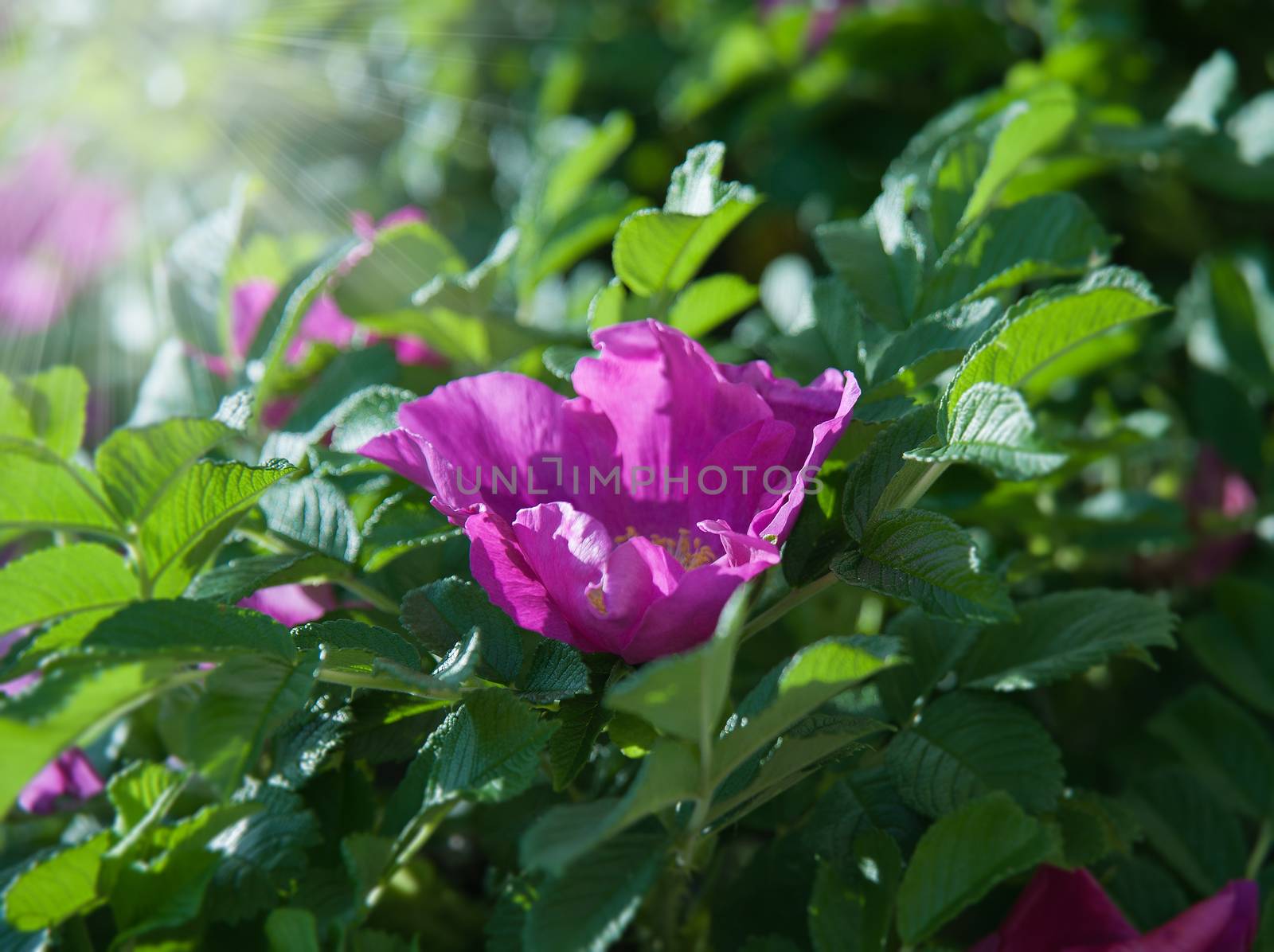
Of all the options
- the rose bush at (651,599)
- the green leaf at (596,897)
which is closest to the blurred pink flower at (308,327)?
the rose bush at (651,599)

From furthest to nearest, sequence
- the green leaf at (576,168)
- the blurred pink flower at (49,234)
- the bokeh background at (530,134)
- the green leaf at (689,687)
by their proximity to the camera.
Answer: the blurred pink flower at (49,234)
the bokeh background at (530,134)
the green leaf at (576,168)
the green leaf at (689,687)

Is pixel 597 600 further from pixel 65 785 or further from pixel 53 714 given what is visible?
pixel 65 785

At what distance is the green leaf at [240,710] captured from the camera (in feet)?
1.49

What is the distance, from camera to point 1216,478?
1038 mm

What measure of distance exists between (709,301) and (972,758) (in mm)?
295

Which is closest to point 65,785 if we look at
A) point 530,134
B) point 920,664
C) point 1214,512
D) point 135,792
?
point 135,792

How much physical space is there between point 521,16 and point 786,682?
4.98 ft

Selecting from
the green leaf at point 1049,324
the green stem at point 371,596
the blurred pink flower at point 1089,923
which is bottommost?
the blurred pink flower at point 1089,923

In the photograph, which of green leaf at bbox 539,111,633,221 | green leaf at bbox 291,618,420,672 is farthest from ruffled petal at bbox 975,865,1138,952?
green leaf at bbox 539,111,633,221

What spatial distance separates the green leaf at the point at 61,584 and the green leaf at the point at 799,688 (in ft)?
0.96

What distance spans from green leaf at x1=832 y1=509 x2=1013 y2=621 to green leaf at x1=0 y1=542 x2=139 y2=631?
0.33 metres

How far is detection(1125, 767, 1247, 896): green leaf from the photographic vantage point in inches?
28.0

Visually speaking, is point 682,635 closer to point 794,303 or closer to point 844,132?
point 794,303

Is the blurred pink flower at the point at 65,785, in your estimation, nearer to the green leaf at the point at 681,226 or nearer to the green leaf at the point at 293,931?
the green leaf at the point at 293,931
